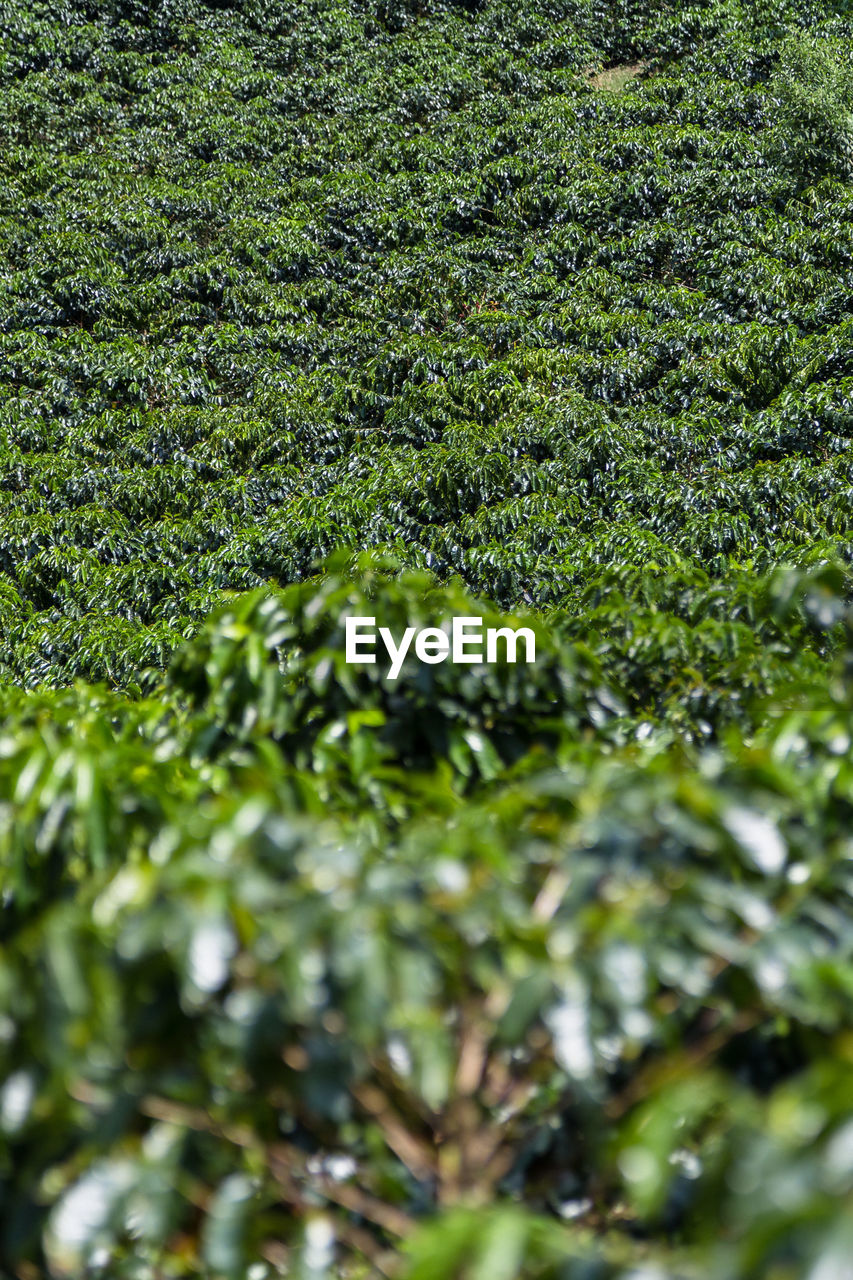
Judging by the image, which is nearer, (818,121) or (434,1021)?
(434,1021)

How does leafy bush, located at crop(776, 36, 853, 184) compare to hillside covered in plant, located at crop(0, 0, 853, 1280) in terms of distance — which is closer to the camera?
hillside covered in plant, located at crop(0, 0, 853, 1280)

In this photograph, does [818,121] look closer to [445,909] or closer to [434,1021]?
[445,909]

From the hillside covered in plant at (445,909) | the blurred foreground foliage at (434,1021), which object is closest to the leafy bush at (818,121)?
the hillside covered in plant at (445,909)

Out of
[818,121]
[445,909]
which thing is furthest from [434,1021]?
[818,121]

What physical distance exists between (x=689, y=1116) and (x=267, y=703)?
111 centimetres

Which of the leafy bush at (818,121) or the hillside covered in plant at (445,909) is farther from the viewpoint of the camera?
the leafy bush at (818,121)

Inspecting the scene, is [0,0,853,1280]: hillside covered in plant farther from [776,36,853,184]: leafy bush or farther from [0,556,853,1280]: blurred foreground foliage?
[776,36,853,184]: leafy bush

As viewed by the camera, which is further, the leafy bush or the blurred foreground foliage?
the leafy bush

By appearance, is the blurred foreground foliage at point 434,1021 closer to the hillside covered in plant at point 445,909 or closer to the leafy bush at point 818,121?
the hillside covered in plant at point 445,909

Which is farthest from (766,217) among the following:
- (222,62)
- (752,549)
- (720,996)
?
(720,996)

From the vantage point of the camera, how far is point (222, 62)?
677 inches

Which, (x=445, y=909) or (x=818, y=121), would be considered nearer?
(x=445, y=909)

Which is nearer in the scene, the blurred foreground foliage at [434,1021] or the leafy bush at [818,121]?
the blurred foreground foliage at [434,1021]

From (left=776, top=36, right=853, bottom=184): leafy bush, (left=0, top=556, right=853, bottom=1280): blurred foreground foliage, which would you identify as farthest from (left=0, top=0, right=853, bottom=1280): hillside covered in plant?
(left=776, top=36, right=853, bottom=184): leafy bush
